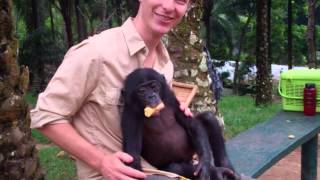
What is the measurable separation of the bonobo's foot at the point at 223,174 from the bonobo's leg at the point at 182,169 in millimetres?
98

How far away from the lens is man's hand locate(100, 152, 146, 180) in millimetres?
2047

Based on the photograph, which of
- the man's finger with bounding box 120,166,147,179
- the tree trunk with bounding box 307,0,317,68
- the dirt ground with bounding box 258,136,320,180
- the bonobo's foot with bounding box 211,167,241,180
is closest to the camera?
the man's finger with bounding box 120,166,147,179

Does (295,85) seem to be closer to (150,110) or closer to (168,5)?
(168,5)

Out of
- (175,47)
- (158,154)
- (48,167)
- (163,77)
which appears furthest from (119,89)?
(48,167)

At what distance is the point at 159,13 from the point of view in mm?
2207

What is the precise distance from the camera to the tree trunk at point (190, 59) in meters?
5.11

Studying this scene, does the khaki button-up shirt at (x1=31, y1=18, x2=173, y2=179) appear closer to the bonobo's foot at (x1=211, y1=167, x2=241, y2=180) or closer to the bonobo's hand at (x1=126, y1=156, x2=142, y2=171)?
the bonobo's hand at (x1=126, y1=156, x2=142, y2=171)

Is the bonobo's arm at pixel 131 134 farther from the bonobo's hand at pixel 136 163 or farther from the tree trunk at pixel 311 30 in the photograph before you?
the tree trunk at pixel 311 30

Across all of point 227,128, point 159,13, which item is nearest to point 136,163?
point 159,13

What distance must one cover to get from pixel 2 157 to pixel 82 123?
139 cm

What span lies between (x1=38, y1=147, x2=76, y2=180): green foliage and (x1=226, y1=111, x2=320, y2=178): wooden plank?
6.82 ft

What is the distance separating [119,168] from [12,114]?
1510 millimetres

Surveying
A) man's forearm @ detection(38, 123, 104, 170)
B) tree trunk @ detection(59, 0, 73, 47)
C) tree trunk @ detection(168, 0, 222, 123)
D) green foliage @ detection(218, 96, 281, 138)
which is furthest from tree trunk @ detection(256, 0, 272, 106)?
man's forearm @ detection(38, 123, 104, 170)

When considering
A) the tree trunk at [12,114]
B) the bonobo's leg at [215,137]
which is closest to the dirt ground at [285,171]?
the tree trunk at [12,114]
